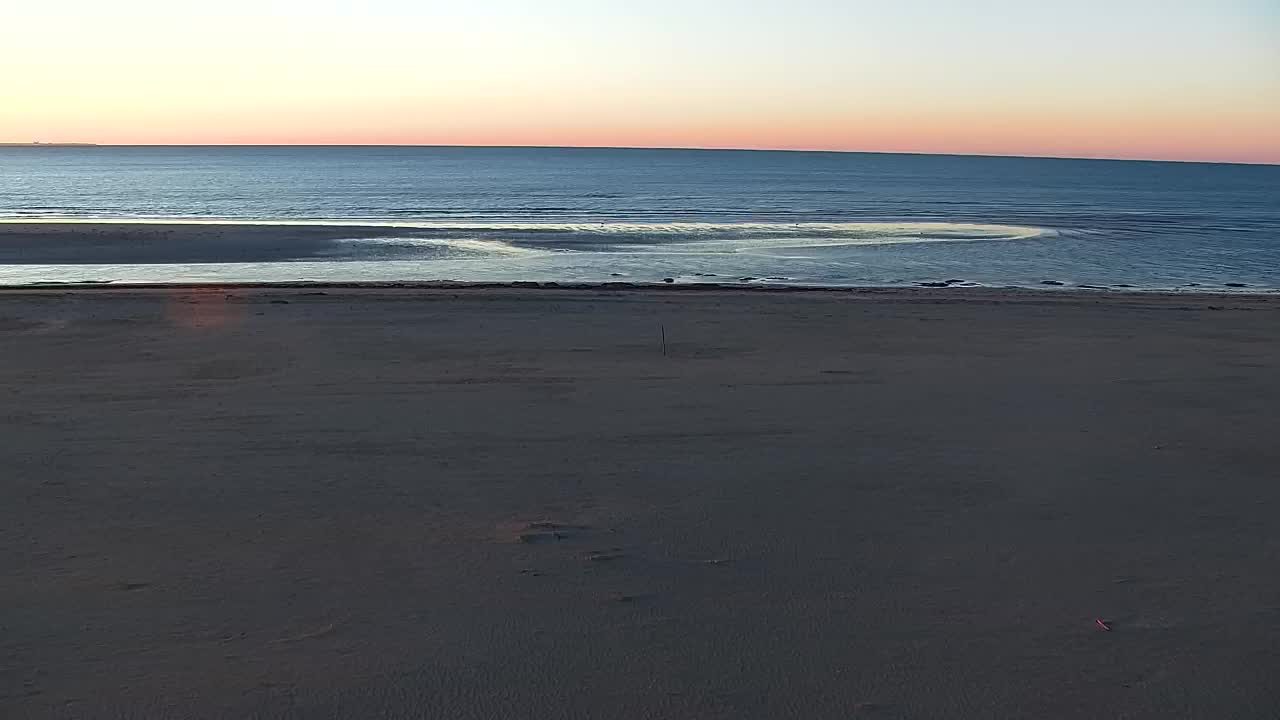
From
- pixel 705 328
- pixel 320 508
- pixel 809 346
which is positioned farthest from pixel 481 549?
pixel 705 328

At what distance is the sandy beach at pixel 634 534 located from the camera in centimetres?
471

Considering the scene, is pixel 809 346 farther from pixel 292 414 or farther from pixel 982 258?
pixel 982 258

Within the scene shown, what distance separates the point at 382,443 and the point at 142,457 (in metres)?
1.82

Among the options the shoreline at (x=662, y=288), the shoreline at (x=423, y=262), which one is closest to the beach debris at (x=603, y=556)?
the shoreline at (x=662, y=288)

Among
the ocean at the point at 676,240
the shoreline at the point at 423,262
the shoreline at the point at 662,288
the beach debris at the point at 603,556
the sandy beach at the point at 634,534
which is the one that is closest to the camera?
the sandy beach at the point at 634,534

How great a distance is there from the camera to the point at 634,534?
663cm

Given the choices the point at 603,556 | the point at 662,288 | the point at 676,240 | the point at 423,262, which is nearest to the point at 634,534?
the point at 603,556

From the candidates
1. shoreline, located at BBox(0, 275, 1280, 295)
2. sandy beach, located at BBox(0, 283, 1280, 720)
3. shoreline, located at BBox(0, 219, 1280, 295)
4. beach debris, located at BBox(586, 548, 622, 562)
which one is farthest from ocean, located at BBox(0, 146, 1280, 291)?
beach debris, located at BBox(586, 548, 622, 562)

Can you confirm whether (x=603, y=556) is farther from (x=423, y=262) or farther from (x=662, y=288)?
(x=423, y=262)

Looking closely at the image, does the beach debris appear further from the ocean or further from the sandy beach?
the ocean

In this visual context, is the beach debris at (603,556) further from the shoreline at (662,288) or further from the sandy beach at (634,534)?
the shoreline at (662,288)

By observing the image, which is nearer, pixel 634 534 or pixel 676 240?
pixel 634 534

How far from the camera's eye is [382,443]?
28.9ft

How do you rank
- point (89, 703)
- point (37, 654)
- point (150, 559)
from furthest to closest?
point (150, 559) < point (37, 654) < point (89, 703)
